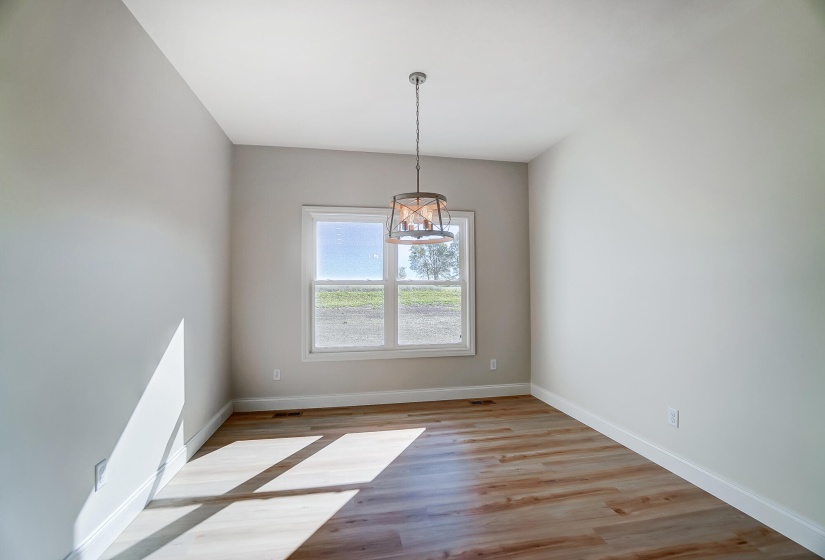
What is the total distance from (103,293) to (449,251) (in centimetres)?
336

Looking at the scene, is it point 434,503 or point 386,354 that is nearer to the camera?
point 434,503

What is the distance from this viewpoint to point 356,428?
11.8 ft

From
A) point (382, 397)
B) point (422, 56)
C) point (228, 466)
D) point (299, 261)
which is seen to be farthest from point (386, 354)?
point (422, 56)

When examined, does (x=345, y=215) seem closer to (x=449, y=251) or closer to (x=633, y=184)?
(x=449, y=251)

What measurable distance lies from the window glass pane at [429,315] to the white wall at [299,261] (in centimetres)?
24

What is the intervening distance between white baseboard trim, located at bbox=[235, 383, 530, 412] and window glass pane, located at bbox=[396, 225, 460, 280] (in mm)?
1286

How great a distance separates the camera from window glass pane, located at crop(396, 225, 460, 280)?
4.56m

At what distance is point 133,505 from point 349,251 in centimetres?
285

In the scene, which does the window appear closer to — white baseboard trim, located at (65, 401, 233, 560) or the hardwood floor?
the hardwood floor

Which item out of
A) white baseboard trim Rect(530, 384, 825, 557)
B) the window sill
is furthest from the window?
white baseboard trim Rect(530, 384, 825, 557)

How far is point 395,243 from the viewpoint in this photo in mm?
2746

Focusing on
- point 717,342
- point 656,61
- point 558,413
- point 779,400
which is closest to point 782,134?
point 656,61

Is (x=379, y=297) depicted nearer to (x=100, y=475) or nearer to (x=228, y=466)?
(x=228, y=466)

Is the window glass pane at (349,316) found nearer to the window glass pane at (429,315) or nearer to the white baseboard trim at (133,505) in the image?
the window glass pane at (429,315)
